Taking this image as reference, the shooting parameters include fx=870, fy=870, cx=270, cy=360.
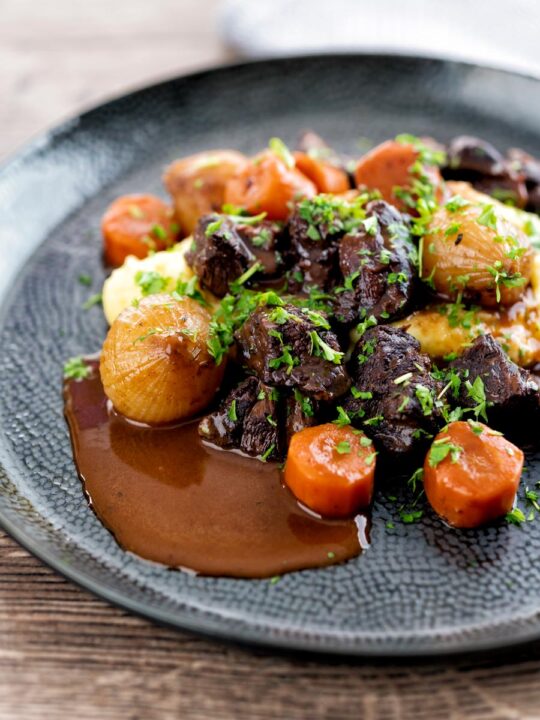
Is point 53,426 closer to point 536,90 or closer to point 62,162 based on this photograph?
point 62,162

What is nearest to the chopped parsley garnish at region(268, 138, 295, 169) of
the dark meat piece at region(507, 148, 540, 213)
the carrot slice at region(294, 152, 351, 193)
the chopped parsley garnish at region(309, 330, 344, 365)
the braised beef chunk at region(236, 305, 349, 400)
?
the carrot slice at region(294, 152, 351, 193)

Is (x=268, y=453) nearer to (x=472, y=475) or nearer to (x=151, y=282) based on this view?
(x=472, y=475)

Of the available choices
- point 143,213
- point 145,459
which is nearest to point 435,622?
point 145,459

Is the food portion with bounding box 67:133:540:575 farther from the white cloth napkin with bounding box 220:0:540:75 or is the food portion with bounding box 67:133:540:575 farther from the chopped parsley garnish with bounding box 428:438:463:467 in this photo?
the white cloth napkin with bounding box 220:0:540:75

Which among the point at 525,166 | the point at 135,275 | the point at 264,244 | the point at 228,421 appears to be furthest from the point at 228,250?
the point at 525,166

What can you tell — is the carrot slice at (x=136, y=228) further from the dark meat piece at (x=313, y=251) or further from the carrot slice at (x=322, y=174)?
the dark meat piece at (x=313, y=251)
